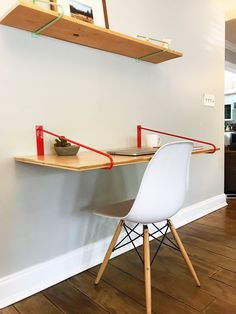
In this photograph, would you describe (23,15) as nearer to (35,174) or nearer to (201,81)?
(35,174)

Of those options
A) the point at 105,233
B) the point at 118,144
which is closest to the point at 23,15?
the point at 118,144

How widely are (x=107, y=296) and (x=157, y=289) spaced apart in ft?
0.93

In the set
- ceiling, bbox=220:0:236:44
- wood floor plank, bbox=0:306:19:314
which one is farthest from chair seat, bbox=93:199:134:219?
ceiling, bbox=220:0:236:44

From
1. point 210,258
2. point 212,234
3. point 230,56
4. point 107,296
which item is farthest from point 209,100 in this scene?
point 107,296

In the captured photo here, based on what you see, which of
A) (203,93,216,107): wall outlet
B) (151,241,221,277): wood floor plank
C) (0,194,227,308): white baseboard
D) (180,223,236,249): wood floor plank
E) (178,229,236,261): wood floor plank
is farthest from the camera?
(203,93,216,107): wall outlet

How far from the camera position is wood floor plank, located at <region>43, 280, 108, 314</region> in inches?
53.6

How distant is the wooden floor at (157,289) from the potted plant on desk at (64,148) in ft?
2.54

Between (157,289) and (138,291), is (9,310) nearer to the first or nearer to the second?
(138,291)

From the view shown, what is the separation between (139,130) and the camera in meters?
2.07

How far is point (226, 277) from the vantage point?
5.36ft

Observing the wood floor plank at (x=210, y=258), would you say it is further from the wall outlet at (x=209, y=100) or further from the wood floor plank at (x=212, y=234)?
the wall outlet at (x=209, y=100)

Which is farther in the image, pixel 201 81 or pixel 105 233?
pixel 201 81

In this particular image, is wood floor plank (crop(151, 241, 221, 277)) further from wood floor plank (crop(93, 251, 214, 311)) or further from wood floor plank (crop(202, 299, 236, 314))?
wood floor plank (crop(202, 299, 236, 314))

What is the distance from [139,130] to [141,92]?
291mm
